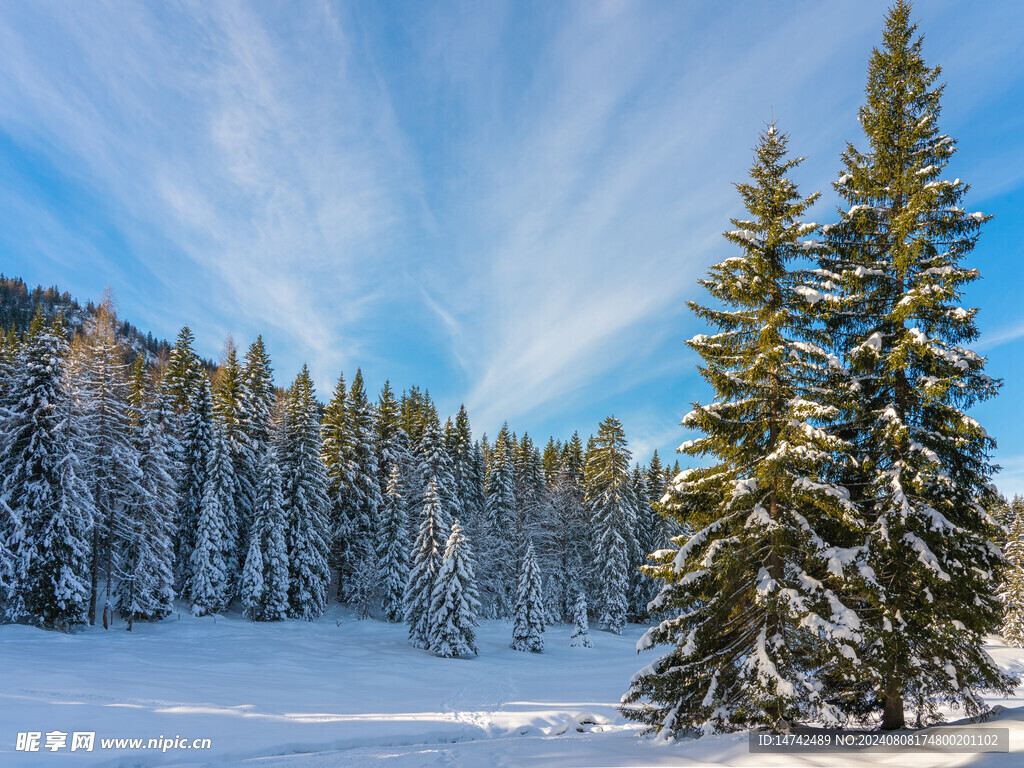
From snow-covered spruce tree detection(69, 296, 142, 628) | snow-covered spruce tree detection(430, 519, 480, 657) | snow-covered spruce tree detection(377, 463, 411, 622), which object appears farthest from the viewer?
snow-covered spruce tree detection(377, 463, 411, 622)

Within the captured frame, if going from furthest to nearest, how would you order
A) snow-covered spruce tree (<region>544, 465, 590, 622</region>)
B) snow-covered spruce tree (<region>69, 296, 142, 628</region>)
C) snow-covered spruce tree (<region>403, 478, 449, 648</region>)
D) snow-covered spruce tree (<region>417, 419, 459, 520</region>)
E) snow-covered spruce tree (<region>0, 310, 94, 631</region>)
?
1. snow-covered spruce tree (<region>544, 465, 590, 622</region>)
2. snow-covered spruce tree (<region>417, 419, 459, 520</region>)
3. snow-covered spruce tree (<region>403, 478, 449, 648</region>)
4. snow-covered spruce tree (<region>69, 296, 142, 628</region>)
5. snow-covered spruce tree (<region>0, 310, 94, 631</region>)

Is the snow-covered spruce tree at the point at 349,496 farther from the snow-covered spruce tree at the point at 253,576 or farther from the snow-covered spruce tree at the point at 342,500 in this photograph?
the snow-covered spruce tree at the point at 253,576

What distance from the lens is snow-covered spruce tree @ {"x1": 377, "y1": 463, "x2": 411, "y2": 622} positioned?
132ft

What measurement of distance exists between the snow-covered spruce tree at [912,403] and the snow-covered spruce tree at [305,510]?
3536 cm

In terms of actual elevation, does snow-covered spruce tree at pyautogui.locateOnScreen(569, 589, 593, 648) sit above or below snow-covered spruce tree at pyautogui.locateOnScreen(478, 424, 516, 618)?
below

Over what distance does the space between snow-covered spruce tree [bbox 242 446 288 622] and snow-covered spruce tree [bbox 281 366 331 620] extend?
1.14 m

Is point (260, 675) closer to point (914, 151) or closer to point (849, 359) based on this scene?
point (849, 359)

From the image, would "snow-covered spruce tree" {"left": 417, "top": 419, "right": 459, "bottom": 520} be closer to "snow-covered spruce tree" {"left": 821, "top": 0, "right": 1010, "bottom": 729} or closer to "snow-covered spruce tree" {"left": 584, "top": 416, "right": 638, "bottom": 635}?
"snow-covered spruce tree" {"left": 584, "top": 416, "right": 638, "bottom": 635}

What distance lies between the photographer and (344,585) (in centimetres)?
4222

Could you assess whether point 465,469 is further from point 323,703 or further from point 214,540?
point 323,703

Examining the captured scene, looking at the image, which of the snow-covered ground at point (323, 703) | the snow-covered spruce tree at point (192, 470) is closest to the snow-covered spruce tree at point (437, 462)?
the snow-covered ground at point (323, 703)

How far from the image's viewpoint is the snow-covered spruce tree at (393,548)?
40.4m

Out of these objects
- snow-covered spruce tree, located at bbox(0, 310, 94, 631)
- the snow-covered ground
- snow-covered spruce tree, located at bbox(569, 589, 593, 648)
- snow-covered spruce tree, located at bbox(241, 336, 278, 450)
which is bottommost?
snow-covered spruce tree, located at bbox(569, 589, 593, 648)

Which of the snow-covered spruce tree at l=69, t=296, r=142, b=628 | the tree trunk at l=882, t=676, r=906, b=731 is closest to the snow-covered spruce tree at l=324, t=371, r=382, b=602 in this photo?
the snow-covered spruce tree at l=69, t=296, r=142, b=628
